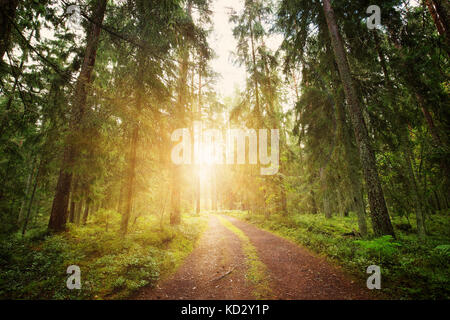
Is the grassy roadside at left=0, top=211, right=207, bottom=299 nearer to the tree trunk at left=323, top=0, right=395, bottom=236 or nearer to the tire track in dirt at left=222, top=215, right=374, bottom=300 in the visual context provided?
the tire track in dirt at left=222, top=215, right=374, bottom=300

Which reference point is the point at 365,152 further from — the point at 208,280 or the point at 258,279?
the point at 208,280

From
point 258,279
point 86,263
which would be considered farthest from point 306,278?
point 86,263

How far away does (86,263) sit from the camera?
523 centimetres

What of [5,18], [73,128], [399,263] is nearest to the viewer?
[5,18]

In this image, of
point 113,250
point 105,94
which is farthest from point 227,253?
point 105,94

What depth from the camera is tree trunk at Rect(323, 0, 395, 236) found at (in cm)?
606

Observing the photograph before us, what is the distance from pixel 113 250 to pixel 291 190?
11585 mm

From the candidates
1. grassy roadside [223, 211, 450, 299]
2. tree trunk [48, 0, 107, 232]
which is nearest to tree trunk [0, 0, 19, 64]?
tree trunk [48, 0, 107, 232]

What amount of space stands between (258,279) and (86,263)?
16.8 feet

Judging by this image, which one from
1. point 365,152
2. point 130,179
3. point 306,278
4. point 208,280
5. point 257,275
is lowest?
point 208,280

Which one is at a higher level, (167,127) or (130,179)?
(167,127)

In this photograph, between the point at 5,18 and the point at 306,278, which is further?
the point at 306,278

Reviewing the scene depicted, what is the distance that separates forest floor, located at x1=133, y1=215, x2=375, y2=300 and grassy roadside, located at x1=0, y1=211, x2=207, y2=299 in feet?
1.74

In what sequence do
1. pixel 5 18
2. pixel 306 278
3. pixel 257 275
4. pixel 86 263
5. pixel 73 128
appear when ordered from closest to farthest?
pixel 5 18, pixel 306 278, pixel 86 263, pixel 257 275, pixel 73 128
